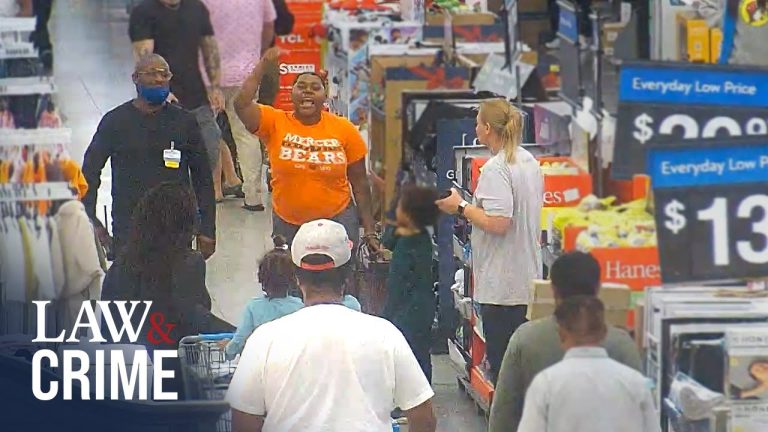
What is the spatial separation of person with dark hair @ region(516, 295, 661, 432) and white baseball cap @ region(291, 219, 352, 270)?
1.57 feet

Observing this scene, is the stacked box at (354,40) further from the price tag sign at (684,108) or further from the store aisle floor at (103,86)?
the price tag sign at (684,108)

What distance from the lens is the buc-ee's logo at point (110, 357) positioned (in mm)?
3182

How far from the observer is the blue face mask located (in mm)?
3082

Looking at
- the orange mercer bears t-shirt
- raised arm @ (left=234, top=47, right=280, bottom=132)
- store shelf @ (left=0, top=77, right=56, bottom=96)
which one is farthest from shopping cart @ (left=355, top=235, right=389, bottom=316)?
store shelf @ (left=0, top=77, right=56, bottom=96)

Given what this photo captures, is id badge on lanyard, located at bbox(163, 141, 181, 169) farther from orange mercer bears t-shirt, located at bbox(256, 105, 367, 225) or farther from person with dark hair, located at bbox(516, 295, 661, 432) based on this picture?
person with dark hair, located at bbox(516, 295, 661, 432)

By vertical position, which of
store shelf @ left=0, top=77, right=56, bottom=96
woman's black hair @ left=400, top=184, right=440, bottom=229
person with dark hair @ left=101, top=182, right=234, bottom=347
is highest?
store shelf @ left=0, top=77, right=56, bottom=96

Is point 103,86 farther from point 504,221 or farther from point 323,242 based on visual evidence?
point 504,221

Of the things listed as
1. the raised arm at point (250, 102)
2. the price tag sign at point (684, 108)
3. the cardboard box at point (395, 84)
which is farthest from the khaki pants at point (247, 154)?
the price tag sign at point (684, 108)

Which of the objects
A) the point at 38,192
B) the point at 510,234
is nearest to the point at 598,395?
the point at 510,234

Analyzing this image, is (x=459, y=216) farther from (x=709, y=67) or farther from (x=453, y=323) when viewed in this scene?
(x=709, y=67)

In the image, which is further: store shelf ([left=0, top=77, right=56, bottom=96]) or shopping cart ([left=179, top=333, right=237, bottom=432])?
shopping cart ([left=179, top=333, right=237, bottom=432])

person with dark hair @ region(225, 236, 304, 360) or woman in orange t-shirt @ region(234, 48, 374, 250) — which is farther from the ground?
woman in orange t-shirt @ region(234, 48, 374, 250)

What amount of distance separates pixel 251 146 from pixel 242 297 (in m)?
0.34

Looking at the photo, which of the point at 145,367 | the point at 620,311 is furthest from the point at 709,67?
the point at 145,367
